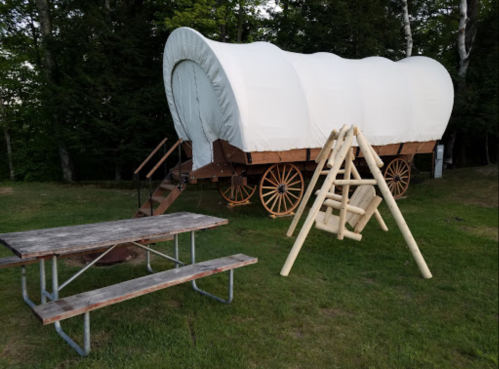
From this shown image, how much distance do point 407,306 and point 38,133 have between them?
18.7 ft

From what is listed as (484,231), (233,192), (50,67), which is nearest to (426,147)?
(484,231)

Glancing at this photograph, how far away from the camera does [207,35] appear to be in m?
11.5

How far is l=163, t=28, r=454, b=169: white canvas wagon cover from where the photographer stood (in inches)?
233

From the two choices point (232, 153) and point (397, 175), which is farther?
point (397, 175)

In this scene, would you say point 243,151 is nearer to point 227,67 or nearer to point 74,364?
point 227,67

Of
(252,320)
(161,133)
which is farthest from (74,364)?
(161,133)

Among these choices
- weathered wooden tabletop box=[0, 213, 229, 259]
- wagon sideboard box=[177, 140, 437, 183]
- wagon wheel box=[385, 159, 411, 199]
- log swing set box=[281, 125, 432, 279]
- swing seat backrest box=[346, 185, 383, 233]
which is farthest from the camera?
wagon wheel box=[385, 159, 411, 199]

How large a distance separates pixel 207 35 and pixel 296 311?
10.3m

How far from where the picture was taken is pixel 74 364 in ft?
7.42

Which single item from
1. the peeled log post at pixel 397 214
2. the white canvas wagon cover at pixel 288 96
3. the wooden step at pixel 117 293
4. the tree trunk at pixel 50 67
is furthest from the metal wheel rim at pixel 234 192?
the wooden step at pixel 117 293

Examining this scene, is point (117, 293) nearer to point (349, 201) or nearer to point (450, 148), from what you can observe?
point (349, 201)

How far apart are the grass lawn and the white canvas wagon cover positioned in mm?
1848

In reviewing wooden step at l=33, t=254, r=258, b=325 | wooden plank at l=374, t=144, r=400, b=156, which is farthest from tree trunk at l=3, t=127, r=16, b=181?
wooden plank at l=374, t=144, r=400, b=156

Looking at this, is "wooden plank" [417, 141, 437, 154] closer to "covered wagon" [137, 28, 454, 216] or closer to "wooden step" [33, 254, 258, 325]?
"covered wagon" [137, 28, 454, 216]
